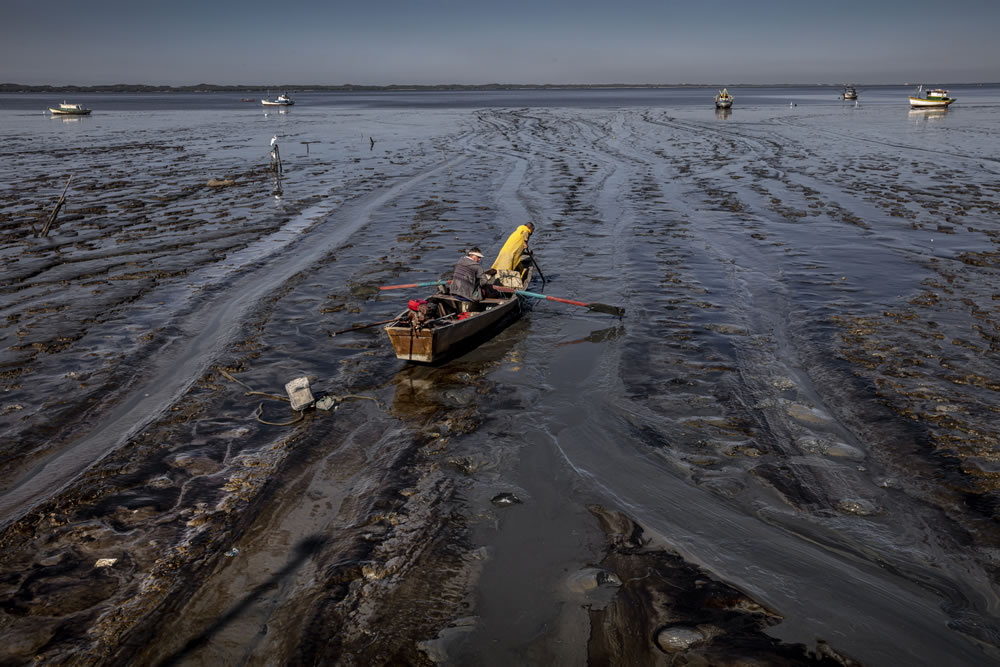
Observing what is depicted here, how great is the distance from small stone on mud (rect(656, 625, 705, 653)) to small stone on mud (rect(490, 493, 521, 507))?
277 centimetres

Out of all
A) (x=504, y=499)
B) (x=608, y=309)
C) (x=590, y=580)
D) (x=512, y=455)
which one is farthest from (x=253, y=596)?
(x=608, y=309)

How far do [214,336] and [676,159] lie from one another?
38384mm

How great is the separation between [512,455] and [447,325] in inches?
145

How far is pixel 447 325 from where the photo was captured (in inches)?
484

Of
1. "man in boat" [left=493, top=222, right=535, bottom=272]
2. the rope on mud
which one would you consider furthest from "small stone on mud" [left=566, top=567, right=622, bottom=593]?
"man in boat" [left=493, top=222, right=535, bottom=272]

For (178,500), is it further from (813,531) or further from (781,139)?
(781,139)

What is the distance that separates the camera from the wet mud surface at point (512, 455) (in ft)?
20.5

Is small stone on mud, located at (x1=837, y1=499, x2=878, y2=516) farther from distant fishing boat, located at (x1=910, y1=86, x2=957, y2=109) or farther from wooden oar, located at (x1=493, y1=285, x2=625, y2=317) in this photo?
distant fishing boat, located at (x1=910, y1=86, x2=957, y2=109)

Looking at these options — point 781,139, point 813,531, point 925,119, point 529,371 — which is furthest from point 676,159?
point 925,119

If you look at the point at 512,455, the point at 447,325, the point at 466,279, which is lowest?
the point at 512,455

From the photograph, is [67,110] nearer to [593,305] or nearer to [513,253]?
[513,253]

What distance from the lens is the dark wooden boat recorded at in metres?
11.9

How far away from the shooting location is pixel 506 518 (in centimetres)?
802

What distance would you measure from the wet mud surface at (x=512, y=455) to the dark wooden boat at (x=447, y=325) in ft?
1.76
